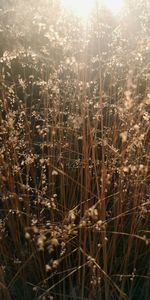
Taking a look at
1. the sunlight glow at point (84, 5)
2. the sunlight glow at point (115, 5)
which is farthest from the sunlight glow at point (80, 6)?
the sunlight glow at point (115, 5)

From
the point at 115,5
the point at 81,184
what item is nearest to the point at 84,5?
the point at 115,5

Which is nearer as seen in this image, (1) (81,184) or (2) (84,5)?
(1) (81,184)

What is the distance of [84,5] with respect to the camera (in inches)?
76.4

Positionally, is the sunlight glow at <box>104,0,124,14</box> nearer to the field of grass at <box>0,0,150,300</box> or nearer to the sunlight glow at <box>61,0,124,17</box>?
the sunlight glow at <box>61,0,124,17</box>

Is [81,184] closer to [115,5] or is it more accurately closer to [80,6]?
[80,6]

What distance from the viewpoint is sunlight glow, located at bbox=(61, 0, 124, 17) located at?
6.34ft

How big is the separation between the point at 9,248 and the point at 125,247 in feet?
1.32

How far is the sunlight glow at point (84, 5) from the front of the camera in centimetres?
193

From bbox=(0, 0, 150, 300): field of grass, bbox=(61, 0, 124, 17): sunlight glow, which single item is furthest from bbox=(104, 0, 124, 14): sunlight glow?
bbox=(0, 0, 150, 300): field of grass

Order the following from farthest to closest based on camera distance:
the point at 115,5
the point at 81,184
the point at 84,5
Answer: the point at 115,5 < the point at 84,5 < the point at 81,184

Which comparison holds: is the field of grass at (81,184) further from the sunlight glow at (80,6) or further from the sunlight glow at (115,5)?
the sunlight glow at (115,5)

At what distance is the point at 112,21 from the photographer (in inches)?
104

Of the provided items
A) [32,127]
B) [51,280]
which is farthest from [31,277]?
[32,127]

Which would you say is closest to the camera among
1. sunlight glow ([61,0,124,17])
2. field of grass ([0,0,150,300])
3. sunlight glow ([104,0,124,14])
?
field of grass ([0,0,150,300])
